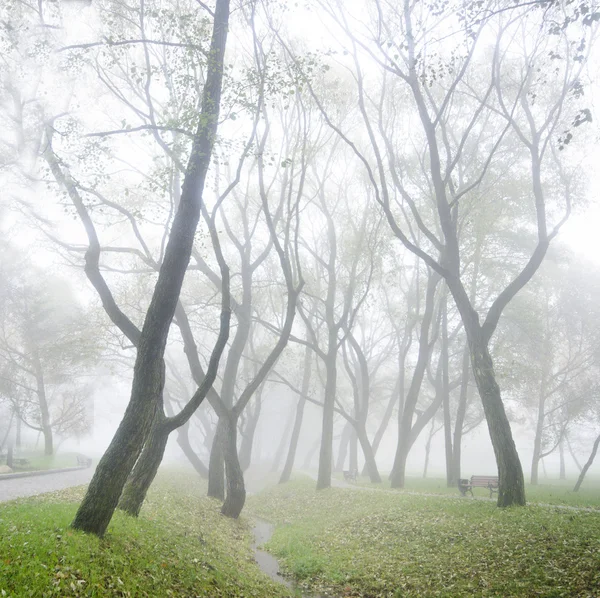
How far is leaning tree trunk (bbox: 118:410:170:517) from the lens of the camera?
10.2 metres

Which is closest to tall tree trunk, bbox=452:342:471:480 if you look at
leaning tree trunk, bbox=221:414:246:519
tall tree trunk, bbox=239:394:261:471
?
leaning tree trunk, bbox=221:414:246:519

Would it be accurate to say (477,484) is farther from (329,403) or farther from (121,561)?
(121,561)

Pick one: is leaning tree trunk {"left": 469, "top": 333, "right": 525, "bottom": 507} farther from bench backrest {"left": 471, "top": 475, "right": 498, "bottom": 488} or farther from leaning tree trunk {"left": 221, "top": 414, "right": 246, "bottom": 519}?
leaning tree trunk {"left": 221, "top": 414, "right": 246, "bottom": 519}

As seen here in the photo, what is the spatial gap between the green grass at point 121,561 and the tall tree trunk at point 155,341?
0.54m

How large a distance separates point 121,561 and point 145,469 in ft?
13.3

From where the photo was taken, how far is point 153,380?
7816 millimetres

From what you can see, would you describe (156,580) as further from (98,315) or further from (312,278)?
(312,278)

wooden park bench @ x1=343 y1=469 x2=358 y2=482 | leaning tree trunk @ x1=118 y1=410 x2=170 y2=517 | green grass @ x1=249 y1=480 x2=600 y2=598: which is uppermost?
leaning tree trunk @ x1=118 y1=410 x2=170 y2=517

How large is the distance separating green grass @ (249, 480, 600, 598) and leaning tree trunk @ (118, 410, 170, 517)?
12.7 feet

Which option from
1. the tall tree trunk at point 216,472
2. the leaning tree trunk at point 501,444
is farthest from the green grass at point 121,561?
the tall tree trunk at point 216,472

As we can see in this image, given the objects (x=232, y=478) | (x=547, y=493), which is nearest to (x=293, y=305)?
(x=232, y=478)

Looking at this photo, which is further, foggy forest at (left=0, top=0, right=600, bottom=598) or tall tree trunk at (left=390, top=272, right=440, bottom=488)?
tall tree trunk at (left=390, top=272, right=440, bottom=488)

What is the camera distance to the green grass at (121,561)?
5.25m

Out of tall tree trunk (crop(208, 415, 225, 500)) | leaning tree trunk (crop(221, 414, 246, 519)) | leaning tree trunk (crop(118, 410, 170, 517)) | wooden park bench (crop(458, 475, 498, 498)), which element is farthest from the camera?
tall tree trunk (crop(208, 415, 225, 500))
